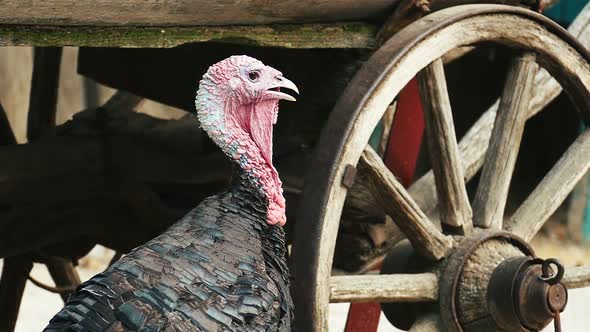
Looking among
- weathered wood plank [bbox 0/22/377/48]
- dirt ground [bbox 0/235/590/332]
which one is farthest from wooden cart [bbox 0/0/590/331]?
dirt ground [bbox 0/235/590/332]

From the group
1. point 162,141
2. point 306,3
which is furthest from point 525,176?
point 306,3

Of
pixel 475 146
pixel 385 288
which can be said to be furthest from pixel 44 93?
pixel 385 288

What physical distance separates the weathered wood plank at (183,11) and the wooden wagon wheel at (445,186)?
0.20m

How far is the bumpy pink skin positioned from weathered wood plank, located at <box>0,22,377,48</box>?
28 cm

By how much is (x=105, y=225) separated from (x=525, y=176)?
5595 millimetres

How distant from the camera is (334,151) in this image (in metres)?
3.41

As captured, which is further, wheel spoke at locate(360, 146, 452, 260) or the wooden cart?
wheel spoke at locate(360, 146, 452, 260)

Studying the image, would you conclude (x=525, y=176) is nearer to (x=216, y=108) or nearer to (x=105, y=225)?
(x=105, y=225)

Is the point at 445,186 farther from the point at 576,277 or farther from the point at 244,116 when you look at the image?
the point at 244,116

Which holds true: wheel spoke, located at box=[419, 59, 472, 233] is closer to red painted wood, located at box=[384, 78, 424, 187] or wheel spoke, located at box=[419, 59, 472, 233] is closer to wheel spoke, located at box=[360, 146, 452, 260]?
wheel spoke, located at box=[360, 146, 452, 260]

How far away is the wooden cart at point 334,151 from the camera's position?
3.37m

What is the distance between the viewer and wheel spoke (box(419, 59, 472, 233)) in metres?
3.85

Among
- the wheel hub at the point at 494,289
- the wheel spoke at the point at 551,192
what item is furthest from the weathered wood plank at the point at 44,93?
the wheel spoke at the point at 551,192

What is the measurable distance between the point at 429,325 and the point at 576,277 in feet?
2.21
